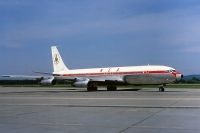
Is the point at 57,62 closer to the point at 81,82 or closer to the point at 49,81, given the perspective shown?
the point at 49,81

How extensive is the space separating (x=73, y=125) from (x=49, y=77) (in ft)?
153

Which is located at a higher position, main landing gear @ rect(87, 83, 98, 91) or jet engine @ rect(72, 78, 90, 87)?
jet engine @ rect(72, 78, 90, 87)

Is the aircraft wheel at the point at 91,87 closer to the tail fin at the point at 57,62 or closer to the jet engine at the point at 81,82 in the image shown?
the jet engine at the point at 81,82

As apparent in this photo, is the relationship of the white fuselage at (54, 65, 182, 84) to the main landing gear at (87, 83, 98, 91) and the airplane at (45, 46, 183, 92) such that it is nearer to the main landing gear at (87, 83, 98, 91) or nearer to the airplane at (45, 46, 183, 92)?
the airplane at (45, 46, 183, 92)

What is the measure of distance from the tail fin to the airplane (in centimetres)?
269

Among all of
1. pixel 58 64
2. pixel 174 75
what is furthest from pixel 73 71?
pixel 174 75

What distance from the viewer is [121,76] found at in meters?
55.0

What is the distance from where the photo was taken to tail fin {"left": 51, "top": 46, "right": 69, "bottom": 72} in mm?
67175

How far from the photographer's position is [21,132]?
11.1 metres

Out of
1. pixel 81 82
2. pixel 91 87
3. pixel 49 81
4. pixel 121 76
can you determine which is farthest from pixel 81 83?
pixel 49 81

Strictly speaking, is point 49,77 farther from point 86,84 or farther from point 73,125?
point 73,125

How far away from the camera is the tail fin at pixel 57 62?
2645 inches

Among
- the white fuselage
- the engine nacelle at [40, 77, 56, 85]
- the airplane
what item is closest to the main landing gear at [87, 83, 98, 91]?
the airplane

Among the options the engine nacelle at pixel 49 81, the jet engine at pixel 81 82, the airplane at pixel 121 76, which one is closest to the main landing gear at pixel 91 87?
the airplane at pixel 121 76
